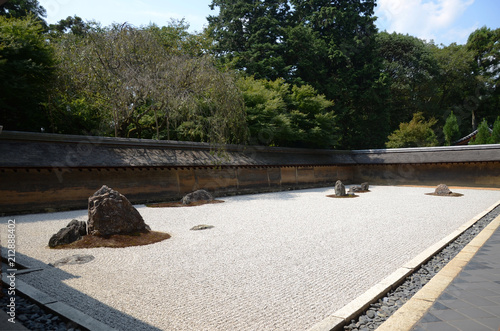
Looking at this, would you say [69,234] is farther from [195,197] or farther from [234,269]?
[195,197]

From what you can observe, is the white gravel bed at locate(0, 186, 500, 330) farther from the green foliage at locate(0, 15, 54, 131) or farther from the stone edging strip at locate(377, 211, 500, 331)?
the green foliage at locate(0, 15, 54, 131)

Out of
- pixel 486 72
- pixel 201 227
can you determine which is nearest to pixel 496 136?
pixel 486 72

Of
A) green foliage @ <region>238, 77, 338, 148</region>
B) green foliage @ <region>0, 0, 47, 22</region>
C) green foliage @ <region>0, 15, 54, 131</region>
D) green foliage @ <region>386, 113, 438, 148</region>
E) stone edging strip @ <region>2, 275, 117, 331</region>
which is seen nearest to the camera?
stone edging strip @ <region>2, 275, 117, 331</region>

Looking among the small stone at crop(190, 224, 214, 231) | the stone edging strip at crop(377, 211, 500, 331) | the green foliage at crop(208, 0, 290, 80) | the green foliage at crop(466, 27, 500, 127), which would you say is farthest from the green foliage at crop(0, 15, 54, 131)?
the green foliage at crop(466, 27, 500, 127)

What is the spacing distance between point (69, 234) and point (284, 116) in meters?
13.5

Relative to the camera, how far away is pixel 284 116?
1736cm

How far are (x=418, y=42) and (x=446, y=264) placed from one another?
33.5 metres

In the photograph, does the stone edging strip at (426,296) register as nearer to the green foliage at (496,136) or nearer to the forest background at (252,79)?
the forest background at (252,79)

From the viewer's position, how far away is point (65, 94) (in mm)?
12469

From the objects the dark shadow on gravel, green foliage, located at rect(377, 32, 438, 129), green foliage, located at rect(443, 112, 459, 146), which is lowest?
the dark shadow on gravel

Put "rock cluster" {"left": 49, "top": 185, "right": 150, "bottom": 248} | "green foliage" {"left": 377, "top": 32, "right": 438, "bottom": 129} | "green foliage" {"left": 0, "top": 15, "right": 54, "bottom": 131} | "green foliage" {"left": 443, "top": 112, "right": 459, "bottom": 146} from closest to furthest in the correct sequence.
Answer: "rock cluster" {"left": 49, "top": 185, "right": 150, "bottom": 248} → "green foliage" {"left": 0, "top": 15, "right": 54, "bottom": 131} → "green foliage" {"left": 443, "top": 112, "right": 459, "bottom": 146} → "green foliage" {"left": 377, "top": 32, "right": 438, "bottom": 129}

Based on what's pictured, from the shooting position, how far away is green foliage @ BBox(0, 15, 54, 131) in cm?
1002

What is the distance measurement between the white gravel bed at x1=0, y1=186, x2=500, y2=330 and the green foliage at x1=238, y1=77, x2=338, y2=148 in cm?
918

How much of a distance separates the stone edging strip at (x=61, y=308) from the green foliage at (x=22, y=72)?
910cm
